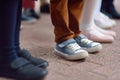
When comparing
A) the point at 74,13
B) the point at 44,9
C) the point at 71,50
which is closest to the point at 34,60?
the point at 71,50

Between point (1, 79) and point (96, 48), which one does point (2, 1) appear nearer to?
point (1, 79)

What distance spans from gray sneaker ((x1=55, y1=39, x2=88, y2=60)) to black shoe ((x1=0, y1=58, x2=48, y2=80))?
29 centimetres

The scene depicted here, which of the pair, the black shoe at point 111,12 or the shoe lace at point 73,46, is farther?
the black shoe at point 111,12

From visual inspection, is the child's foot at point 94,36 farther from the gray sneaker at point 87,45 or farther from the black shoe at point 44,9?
the black shoe at point 44,9

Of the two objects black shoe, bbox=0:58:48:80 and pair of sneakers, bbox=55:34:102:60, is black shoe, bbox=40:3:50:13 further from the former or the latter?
black shoe, bbox=0:58:48:80

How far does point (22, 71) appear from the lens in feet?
3.96

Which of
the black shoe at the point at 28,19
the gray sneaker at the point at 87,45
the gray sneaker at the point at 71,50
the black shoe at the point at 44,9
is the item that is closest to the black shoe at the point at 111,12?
the black shoe at the point at 28,19

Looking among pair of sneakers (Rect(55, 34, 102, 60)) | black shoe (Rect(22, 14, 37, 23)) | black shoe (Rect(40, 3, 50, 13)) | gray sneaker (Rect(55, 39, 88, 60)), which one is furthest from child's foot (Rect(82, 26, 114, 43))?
black shoe (Rect(40, 3, 50, 13))

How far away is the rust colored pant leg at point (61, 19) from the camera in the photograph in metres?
1.44

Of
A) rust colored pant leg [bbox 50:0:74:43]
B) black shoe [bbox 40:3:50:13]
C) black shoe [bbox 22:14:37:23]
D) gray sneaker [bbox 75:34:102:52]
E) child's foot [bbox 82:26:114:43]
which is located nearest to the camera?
rust colored pant leg [bbox 50:0:74:43]

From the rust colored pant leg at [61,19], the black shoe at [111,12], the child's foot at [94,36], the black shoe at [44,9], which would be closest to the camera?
the rust colored pant leg at [61,19]

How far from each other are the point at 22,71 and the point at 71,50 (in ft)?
1.21

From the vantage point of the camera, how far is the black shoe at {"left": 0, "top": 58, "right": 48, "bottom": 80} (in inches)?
46.9

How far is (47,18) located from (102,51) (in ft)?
4.21
